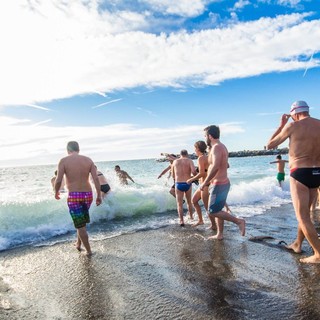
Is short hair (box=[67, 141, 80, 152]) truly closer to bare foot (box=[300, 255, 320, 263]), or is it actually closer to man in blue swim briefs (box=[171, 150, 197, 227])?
man in blue swim briefs (box=[171, 150, 197, 227])

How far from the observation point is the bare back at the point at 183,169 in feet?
25.9

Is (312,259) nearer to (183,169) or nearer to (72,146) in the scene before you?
(183,169)

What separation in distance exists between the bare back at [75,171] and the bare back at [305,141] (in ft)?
11.9

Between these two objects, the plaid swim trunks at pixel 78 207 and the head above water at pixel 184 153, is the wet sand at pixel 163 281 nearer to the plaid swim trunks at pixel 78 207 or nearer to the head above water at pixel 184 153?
the plaid swim trunks at pixel 78 207

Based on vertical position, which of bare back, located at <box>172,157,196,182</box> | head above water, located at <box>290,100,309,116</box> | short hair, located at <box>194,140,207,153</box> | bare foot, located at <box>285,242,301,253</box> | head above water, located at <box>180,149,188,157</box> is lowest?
bare foot, located at <box>285,242,301,253</box>

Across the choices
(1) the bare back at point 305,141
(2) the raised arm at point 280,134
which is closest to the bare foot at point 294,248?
(1) the bare back at point 305,141

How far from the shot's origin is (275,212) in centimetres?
983

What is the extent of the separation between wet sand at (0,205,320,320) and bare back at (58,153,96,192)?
1.33 metres

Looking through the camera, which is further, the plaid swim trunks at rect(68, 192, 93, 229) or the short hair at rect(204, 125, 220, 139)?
the short hair at rect(204, 125, 220, 139)

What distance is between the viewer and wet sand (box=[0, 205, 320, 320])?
3.19 m

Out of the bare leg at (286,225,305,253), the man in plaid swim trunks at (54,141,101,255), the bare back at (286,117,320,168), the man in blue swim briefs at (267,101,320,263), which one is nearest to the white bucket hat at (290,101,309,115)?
the man in blue swim briefs at (267,101,320,263)

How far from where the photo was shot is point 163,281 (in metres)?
4.06

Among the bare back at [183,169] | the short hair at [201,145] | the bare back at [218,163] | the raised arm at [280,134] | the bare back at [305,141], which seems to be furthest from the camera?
the bare back at [183,169]

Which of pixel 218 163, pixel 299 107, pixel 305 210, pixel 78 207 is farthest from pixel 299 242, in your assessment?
pixel 78 207
